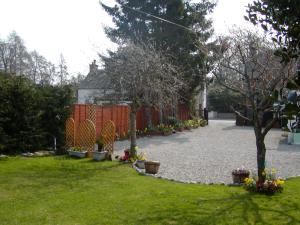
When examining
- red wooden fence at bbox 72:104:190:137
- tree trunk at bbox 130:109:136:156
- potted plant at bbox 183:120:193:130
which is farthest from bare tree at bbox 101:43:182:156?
potted plant at bbox 183:120:193:130

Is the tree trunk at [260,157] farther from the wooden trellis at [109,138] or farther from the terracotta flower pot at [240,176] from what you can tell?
the wooden trellis at [109,138]

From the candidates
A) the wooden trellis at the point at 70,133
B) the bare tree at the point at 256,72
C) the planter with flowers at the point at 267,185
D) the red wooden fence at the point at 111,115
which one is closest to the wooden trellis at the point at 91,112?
the red wooden fence at the point at 111,115

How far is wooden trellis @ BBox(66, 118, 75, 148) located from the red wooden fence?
0.94 meters

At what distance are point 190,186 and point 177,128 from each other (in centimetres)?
1496

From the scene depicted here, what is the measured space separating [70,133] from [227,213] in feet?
26.6

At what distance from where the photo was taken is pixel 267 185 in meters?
6.95

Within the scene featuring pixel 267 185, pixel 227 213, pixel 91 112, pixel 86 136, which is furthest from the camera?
pixel 91 112

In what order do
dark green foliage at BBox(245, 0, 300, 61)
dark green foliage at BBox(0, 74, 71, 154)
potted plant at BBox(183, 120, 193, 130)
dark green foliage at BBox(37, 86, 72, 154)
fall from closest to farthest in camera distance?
1. dark green foliage at BBox(245, 0, 300, 61)
2. dark green foliage at BBox(0, 74, 71, 154)
3. dark green foliage at BBox(37, 86, 72, 154)
4. potted plant at BBox(183, 120, 193, 130)

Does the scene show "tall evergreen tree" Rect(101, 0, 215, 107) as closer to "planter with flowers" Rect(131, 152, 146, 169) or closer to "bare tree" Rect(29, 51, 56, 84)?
"planter with flowers" Rect(131, 152, 146, 169)

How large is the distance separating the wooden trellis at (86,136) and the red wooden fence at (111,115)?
1.33 meters

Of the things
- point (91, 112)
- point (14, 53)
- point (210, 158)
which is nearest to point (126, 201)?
point (210, 158)

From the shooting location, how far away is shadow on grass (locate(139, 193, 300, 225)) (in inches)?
212

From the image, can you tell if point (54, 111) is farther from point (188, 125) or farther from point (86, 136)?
point (188, 125)

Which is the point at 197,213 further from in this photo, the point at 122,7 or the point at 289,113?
the point at 122,7
